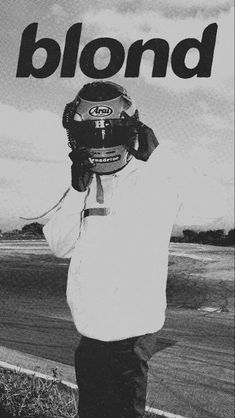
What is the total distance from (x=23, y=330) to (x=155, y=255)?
670 cm

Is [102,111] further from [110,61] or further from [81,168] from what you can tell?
[110,61]

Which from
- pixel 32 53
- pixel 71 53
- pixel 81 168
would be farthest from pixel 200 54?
pixel 81 168

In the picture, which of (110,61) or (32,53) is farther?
(32,53)

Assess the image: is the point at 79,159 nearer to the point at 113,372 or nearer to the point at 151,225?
the point at 151,225

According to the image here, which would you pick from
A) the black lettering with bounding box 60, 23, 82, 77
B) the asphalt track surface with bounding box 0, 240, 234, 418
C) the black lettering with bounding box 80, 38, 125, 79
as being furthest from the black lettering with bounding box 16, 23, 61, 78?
the asphalt track surface with bounding box 0, 240, 234, 418

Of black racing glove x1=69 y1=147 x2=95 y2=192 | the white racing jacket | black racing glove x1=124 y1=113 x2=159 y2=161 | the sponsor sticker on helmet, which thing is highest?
the sponsor sticker on helmet

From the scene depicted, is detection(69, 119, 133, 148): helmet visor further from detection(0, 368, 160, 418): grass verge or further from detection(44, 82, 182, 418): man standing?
detection(0, 368, 160, 418): grass verge

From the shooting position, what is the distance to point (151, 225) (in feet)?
6.44

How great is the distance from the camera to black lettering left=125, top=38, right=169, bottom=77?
280cm

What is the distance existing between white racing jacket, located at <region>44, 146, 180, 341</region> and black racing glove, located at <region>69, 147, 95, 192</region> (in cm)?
9

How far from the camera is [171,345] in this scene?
815 centimetres

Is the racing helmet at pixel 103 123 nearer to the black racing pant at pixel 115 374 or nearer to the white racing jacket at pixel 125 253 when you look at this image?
the white racing jacket at pixel 125 253

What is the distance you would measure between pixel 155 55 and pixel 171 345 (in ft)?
20.1

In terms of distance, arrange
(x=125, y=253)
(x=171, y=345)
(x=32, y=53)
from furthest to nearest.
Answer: (x=171, y=345) → (x=32, y=53) → (x=125, y=253)
